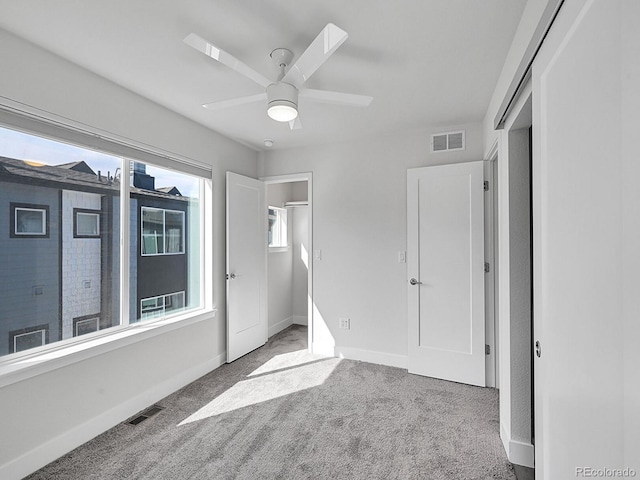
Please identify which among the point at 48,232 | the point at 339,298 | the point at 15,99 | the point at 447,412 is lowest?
the point at 447,412

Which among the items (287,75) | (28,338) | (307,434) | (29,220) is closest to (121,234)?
(29,220)

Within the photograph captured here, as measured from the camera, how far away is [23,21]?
1658 millimetres

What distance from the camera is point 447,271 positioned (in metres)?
3.11

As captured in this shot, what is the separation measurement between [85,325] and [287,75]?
2.20m

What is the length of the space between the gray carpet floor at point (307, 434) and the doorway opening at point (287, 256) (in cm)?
164

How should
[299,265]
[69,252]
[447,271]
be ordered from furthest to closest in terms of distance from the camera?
1. [299,265]
2. [447,271]
3. [69,252]

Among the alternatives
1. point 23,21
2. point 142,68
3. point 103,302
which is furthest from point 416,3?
point 103,302

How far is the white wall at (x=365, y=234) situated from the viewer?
342 cm

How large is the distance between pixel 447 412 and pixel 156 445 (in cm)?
212

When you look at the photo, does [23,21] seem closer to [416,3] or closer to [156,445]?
[416,3]

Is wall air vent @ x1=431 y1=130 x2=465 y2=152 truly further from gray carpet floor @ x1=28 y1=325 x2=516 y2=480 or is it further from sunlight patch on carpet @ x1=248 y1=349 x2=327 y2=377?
sunlight patch on carpet @ x1=248 y1=349 x2=327 y2=377

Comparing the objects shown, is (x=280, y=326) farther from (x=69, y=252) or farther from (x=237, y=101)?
(x=237, y=101)

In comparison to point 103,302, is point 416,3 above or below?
above

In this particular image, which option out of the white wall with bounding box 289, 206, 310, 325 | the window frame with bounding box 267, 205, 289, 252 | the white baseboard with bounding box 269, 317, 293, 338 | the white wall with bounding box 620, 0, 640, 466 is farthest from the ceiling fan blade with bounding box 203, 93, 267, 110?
the white baseboard with bounding box 269, 317, 293, 338
